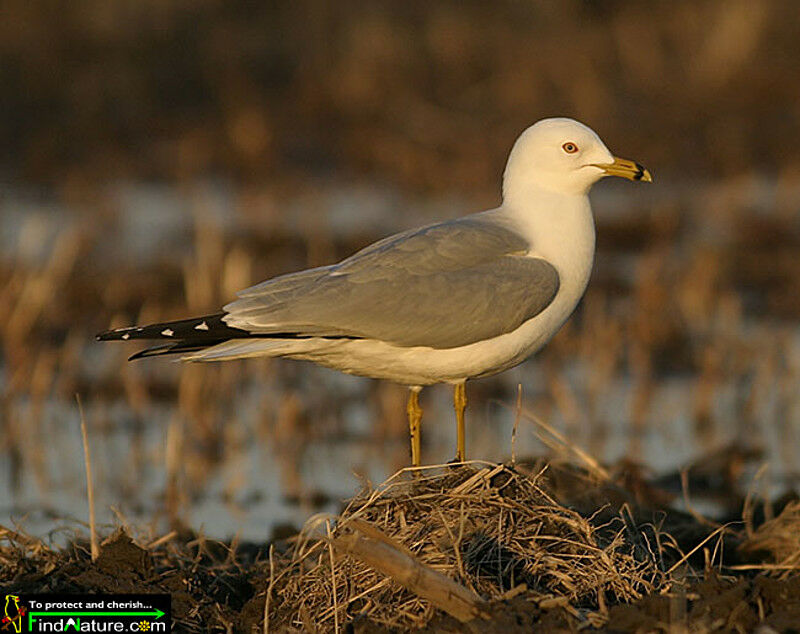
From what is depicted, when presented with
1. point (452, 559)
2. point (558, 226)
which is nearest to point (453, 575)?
point (452, 559)

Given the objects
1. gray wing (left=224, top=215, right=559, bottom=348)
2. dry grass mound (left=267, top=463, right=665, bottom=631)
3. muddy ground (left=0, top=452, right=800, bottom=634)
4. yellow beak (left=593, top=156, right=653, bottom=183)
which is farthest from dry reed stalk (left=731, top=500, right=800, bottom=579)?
yellow beak (left=593, top=156, right=653, bottom=183)

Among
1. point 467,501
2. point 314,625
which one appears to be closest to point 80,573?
point 314,625

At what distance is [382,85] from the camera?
17.6 m

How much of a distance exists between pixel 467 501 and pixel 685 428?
13.5 feet

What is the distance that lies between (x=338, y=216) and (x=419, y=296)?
815cm

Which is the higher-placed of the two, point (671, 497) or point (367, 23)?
point (367, 23)

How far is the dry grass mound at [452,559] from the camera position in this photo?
4.86m

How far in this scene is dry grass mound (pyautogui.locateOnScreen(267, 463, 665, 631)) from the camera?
486cm

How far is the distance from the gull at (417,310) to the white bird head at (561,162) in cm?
28

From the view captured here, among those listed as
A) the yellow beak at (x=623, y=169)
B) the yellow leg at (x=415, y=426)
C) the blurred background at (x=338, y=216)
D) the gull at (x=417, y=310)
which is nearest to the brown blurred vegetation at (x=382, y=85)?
the blurred background at (x=338, y=216)

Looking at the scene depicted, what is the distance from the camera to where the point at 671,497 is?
25.2ft

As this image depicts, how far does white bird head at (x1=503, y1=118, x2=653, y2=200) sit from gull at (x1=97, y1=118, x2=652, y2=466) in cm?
28

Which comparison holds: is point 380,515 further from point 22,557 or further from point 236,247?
point 236,247

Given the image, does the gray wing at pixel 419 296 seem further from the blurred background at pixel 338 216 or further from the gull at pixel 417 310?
the blurred background at pixel 338 216
